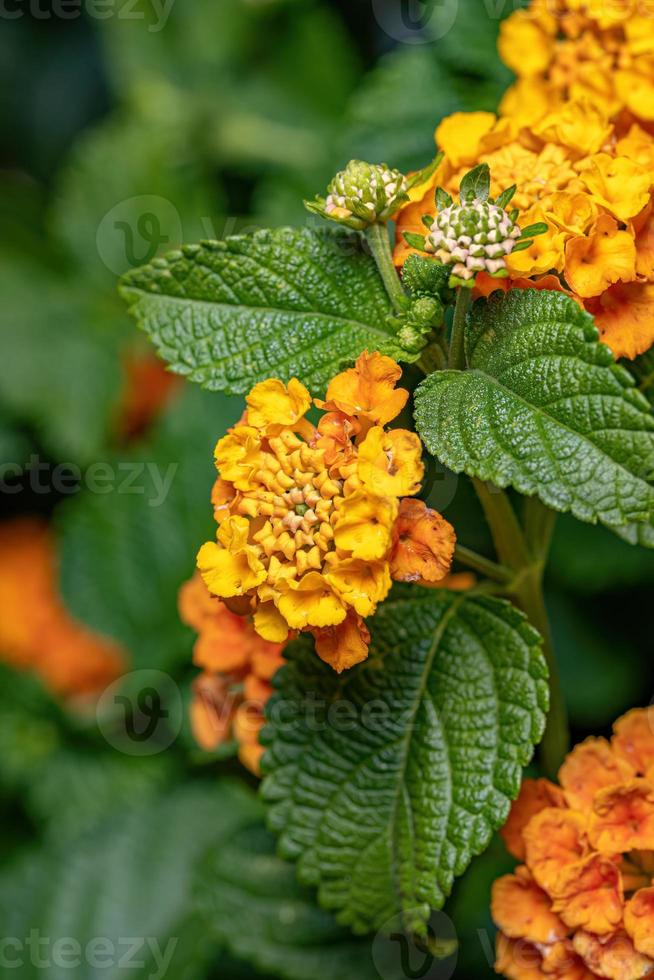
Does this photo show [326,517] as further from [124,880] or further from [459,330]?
[124,880]

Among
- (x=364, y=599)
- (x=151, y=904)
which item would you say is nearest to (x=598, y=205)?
(x=364, y=599)

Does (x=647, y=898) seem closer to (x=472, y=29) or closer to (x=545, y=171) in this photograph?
(x=545, y=171)

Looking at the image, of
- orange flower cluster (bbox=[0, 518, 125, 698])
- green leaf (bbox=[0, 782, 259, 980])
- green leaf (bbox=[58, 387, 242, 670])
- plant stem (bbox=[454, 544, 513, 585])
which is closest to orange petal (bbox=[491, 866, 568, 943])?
plant stem (bbox=[454, 544, 513, 585])

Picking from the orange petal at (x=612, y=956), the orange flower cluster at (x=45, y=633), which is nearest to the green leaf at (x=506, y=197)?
the orange petal at (x=612, y=956)

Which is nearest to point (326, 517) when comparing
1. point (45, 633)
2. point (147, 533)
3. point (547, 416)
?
point (547, 416)

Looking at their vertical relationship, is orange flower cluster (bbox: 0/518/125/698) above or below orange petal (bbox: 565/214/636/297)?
below

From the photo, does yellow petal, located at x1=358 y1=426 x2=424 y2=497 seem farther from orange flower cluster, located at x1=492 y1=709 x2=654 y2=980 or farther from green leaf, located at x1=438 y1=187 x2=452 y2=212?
orange flower cluster, located at x1=492 y1=709 x2=654 y2=980

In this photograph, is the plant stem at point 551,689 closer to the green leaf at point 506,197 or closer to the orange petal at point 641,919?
the orange petal at point 641,919
